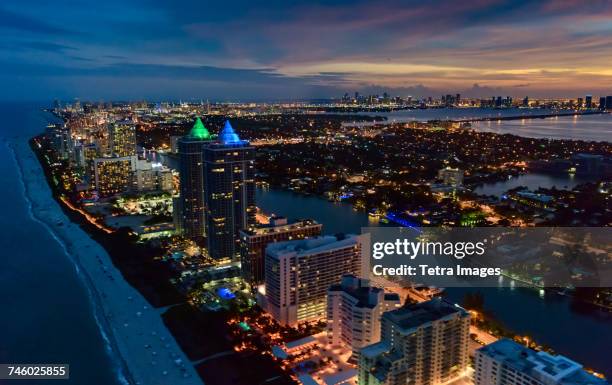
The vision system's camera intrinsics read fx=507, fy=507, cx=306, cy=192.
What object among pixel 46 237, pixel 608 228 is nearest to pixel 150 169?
pixel 46 237

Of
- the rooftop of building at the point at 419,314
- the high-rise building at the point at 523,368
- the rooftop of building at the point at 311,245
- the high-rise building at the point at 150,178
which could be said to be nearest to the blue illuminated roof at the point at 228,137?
the rooftop of building at the point at 311,245

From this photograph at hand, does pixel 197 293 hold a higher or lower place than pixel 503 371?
lower

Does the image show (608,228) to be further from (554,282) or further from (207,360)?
(207,360)

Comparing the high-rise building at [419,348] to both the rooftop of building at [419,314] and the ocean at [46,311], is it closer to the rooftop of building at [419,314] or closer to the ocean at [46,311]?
the rooftop of building at [419,314]

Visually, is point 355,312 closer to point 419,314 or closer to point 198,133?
point 419,314

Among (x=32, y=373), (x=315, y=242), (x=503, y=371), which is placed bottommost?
(x=32, y=373)

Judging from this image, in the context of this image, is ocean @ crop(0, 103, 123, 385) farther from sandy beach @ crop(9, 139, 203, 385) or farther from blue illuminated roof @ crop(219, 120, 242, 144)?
blue illuminated roof @ crop(219, 120, 242, 144)
